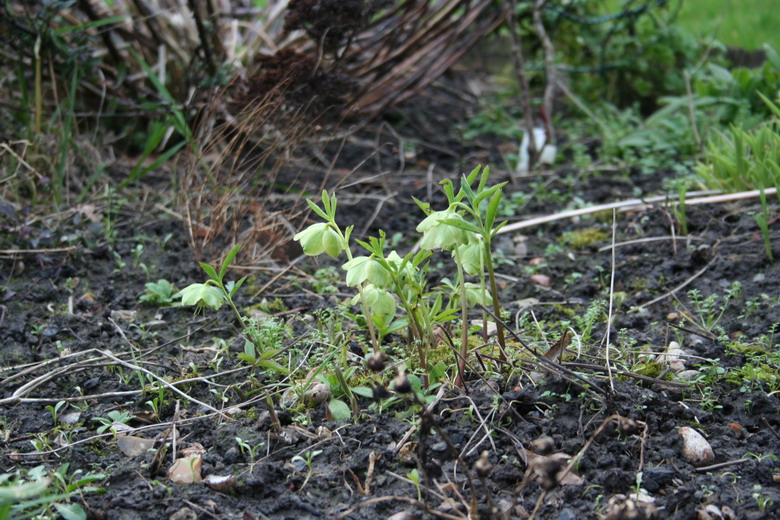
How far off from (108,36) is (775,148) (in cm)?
288

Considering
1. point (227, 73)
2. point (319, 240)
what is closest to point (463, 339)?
point (319, 240)

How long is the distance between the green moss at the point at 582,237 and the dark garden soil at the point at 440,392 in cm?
1

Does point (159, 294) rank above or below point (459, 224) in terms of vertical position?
below

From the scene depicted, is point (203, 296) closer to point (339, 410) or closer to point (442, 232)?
point (339, 410)

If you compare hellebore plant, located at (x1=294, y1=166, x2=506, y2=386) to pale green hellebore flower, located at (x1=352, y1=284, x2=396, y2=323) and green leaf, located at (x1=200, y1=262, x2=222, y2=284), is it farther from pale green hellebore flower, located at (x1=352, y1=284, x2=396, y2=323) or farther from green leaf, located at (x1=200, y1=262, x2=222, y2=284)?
green leaf, located at (x1=200, y1=262, x2=222, y2=284)

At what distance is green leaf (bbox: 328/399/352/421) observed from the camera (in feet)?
5.41

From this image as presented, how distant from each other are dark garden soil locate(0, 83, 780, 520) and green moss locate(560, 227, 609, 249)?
12mm

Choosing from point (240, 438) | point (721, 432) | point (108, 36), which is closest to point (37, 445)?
point (240, 438)

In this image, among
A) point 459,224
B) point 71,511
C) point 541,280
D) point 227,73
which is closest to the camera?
point 71,511

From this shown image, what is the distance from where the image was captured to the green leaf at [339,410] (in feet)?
5.41

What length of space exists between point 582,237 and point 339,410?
1.48 meters

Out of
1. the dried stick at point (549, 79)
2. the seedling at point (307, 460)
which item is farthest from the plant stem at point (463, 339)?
the dried stick at point (549, 79)

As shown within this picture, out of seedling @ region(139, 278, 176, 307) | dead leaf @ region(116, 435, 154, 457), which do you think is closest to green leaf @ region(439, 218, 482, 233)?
dead leaf @ region(116, 435, 154, 457)

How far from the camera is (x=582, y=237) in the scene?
9.11ft
